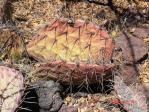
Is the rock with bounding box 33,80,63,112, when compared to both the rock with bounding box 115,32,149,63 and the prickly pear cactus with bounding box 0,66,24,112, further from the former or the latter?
the rock with bounding box 115,32,149,63

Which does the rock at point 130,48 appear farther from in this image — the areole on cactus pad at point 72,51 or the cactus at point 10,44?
A: the cactus at point 10,44

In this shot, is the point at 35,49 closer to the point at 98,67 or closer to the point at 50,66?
the point at 50,66

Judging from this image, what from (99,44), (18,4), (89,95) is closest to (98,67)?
(99,44)

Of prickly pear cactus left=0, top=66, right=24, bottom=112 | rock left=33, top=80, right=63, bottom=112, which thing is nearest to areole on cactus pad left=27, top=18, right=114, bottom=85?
rock left=33, top=80, right=63, bottom=112

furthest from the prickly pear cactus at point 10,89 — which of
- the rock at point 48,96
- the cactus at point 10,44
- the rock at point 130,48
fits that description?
the rock at point 130,48

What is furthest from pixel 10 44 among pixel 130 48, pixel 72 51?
pixel 130 48

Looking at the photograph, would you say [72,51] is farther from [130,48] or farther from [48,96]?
[130,48]
